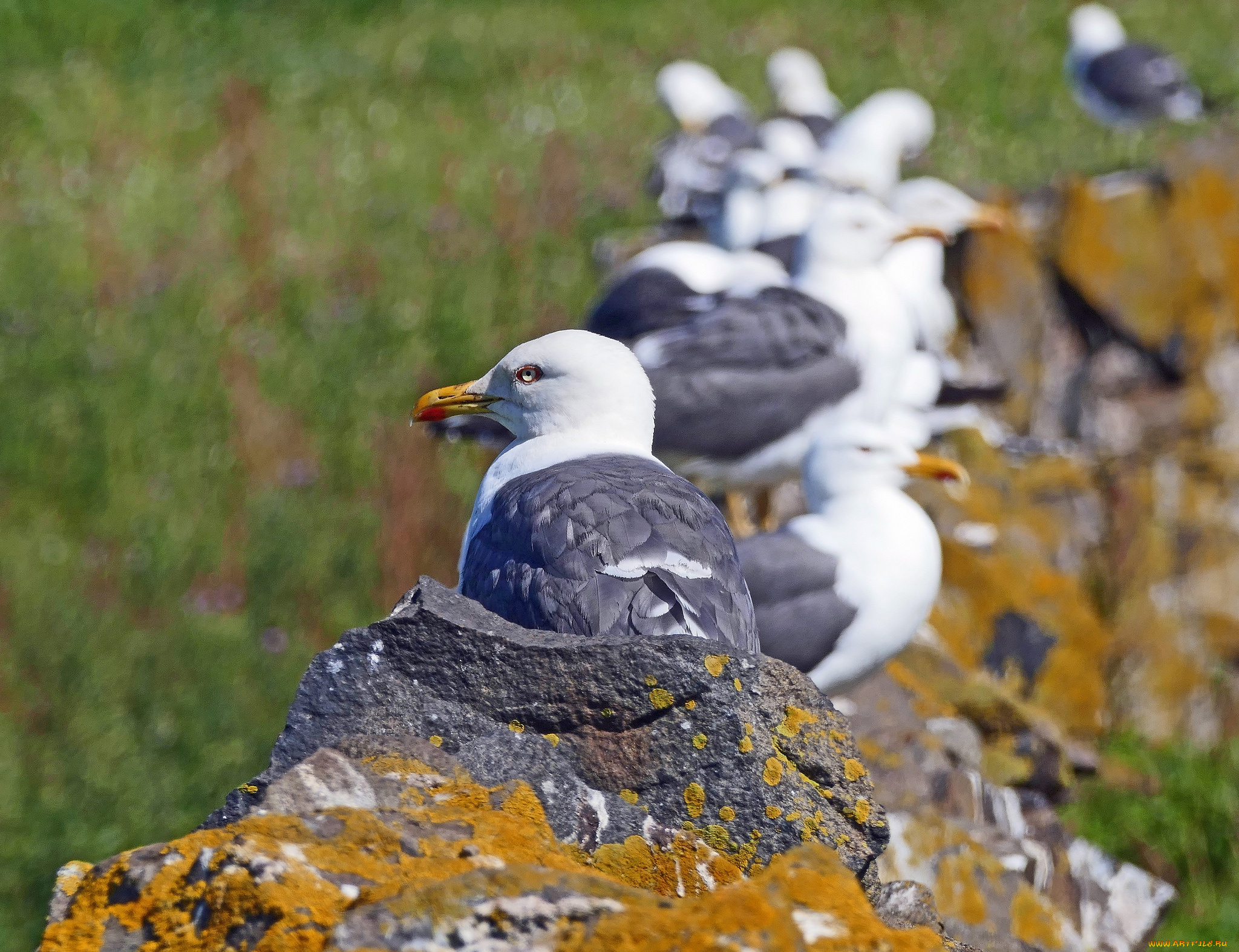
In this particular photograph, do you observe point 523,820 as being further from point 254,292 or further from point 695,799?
point 254,292

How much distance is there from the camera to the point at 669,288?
6.55 m

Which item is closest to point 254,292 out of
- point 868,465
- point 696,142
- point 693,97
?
point 696,142

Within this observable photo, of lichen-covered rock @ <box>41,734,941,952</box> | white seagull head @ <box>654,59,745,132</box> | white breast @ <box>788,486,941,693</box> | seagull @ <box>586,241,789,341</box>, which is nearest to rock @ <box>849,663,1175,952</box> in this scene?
white breast @ <box>788,486,941,693</box>

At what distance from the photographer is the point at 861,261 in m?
6.58

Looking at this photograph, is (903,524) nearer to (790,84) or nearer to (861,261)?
(861,261)

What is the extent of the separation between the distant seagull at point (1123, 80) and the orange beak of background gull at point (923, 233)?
198 inches

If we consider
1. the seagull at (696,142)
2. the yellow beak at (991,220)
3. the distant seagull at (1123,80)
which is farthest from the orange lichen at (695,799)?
the distant seagull at (1123,80)

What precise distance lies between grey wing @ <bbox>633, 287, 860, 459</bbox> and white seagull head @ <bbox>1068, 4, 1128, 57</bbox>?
302 inches

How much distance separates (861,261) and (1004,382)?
1665mm

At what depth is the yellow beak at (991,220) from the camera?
7.43m

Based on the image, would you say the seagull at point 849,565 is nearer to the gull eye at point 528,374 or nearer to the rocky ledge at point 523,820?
the gull eye at point 528,374

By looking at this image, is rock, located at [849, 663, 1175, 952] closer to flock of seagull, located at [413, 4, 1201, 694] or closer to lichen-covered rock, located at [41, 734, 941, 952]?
flock of seagull, located at [413, 4, 1201, 694]

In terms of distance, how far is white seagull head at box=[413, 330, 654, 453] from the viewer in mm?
3391

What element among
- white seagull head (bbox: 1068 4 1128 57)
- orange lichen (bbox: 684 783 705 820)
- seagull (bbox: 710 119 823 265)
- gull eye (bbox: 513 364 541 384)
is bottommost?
orange lichen (bbox: 684 783 705 820)
